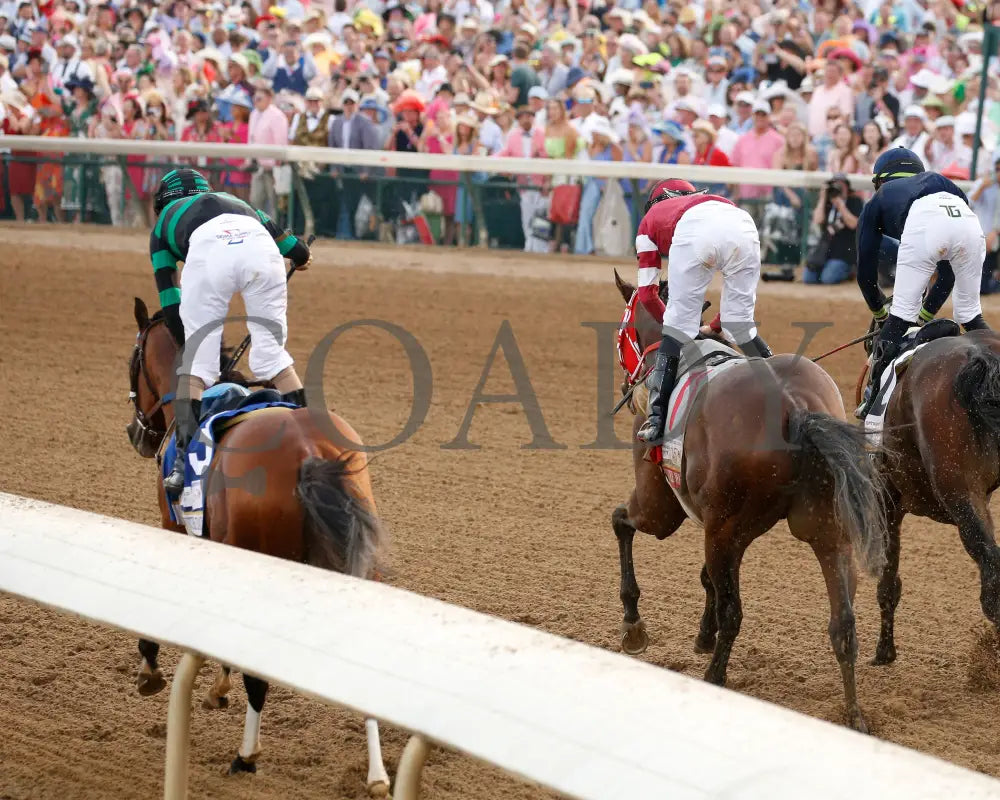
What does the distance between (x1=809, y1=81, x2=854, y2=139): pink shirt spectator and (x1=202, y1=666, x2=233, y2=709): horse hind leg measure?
407 inches

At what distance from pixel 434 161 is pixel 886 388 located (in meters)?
9.01

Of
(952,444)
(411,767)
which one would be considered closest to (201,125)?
(952,444)

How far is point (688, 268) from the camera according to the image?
5.62 m

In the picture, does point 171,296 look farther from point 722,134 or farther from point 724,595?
point 722,134

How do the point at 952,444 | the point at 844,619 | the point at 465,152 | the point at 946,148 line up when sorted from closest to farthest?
1. the point at 844,619
2. the point at 952,444
3. the point at 946,148
4. the point at 465,152

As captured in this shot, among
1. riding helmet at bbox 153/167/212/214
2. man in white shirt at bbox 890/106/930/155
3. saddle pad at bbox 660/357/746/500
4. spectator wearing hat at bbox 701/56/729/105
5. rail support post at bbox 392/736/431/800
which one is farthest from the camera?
spectator wearing hat at bbox 701/56/729/105

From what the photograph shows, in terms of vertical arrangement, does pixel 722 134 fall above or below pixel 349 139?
above

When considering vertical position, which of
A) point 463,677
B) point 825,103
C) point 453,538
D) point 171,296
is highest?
point 825,103

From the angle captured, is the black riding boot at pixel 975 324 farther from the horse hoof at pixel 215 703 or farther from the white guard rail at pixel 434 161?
the white guard rail at pixel 434 161

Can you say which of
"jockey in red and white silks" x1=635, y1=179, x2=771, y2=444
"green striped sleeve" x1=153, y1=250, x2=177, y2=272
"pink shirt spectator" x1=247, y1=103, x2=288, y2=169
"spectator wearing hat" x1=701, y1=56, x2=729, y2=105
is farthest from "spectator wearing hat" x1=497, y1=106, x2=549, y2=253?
"green striped sleeve" x1=153, y1=250, x2=177, y2=272

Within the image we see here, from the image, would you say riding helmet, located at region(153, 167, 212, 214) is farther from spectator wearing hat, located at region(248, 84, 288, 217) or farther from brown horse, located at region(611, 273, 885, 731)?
spectator wearing hat, located at region(248, 84, 288, 217)

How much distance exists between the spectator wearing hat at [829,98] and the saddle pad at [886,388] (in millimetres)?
8498

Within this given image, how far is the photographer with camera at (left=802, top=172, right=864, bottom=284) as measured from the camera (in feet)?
41.1

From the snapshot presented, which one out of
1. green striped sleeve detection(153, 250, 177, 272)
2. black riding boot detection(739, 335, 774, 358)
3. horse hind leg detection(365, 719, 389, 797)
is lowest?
horse hind leg detection(365, 719, 389, 797)
